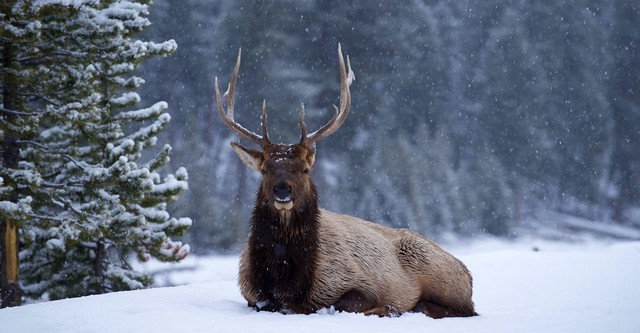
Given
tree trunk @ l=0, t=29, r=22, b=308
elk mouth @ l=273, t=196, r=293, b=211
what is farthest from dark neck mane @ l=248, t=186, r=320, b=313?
tree trunk @ l=0, t=29, r=22, b=308

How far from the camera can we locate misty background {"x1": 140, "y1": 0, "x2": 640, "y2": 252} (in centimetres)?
2811

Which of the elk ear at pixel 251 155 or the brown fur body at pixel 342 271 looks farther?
the elk ear at pixel 251 155

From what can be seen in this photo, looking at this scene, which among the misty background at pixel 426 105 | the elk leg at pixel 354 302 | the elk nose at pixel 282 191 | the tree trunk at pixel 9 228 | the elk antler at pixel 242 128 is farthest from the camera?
the misty background at pixel 426 105

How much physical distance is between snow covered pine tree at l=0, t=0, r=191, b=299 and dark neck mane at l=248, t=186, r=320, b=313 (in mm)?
4093

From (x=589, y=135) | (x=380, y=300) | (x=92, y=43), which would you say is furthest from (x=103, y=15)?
(x=589, y=135)

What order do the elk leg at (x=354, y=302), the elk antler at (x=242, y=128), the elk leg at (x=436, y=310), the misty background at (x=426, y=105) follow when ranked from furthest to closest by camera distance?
the misty background at (x=426, y=105) → the elk leg at (x=436, y=310) → the elk antler at (x=242, y=128) → the elk leg at (x=354, y=302)

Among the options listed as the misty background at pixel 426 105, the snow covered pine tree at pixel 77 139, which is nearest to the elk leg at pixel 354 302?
the snow covered pine tree at pixel 77 139

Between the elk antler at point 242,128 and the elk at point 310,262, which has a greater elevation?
the elk antler at point 242,128

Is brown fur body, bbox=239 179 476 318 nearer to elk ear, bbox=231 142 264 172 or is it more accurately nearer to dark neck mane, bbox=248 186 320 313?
dark neck mane, bbox=248 186 320 313

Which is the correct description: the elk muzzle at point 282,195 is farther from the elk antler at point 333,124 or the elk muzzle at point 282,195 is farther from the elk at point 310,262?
the elk antler at point 333,124

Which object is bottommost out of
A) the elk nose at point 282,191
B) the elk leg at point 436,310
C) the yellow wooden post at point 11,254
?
the elk leg at point 436,310

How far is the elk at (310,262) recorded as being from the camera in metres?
6.83

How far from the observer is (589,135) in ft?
117

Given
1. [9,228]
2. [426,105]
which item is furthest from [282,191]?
[426,105]
